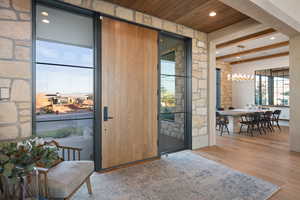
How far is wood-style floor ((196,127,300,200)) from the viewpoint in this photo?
8.21 feet

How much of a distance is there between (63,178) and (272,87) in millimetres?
9703

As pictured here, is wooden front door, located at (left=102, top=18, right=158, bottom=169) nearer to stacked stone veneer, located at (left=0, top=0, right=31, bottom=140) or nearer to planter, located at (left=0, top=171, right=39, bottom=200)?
stacked stone veneer, located at (left=0, top=0, right=31, bottom=140)

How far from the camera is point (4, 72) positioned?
7.11 ft

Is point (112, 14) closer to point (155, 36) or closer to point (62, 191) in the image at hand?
point (155, 36)

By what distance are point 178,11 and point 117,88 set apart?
1.96 m

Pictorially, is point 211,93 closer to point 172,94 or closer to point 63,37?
point 172,94

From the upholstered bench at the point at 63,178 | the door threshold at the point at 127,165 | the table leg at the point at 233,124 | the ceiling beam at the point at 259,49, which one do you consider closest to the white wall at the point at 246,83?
the ceiling beam at the point at 259,49

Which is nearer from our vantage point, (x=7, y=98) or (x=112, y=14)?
(x=7, y=98)

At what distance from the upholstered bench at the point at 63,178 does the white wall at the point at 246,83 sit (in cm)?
927

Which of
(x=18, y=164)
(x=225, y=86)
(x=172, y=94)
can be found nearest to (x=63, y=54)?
(x=18, y=164)

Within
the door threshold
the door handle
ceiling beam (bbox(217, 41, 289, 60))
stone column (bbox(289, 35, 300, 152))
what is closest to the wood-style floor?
stone column (bbox(289, 35, 300, 152))

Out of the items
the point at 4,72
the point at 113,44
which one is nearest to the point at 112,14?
the point at 113,44

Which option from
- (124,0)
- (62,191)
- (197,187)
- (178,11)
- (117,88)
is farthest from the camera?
(178,11)

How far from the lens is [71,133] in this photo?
2.76m
